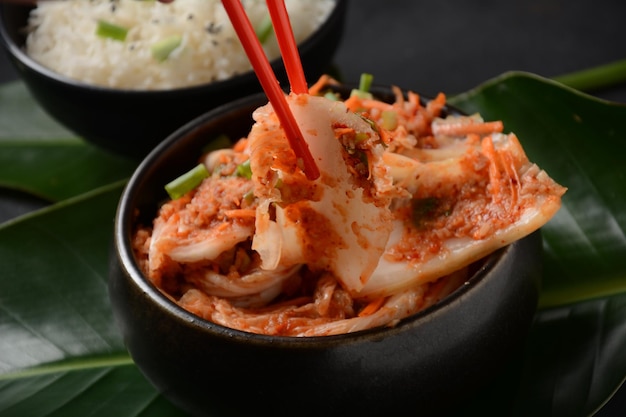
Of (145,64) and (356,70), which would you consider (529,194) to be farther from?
(356,70)

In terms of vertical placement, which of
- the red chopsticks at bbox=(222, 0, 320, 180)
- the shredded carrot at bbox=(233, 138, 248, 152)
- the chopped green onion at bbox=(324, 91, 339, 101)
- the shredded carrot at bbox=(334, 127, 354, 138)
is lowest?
the shredded carrot at bbox=(233, 138, 248, 152)

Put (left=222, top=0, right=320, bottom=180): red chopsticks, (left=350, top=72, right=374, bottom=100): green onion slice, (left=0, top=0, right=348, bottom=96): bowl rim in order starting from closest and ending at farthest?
(left=222, top=0, right=320, bottom=180): red chopsticks
(left=350, top=72, right=374, bottom=100): green onion slice
(left=0, top=0, right=348, bottom=96): bowl rim

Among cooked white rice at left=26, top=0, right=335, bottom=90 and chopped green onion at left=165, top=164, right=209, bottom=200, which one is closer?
chopped green onion at left=165, top=164, right=209, bottom=200

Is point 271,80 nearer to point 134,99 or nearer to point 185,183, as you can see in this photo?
point 185,183

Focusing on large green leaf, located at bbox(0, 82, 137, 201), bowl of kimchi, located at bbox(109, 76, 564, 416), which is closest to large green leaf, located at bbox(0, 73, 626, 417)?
bowl of kimchi, located at bbox(109, 76, 564, 416)

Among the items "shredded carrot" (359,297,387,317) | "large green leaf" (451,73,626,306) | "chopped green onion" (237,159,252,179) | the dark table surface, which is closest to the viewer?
"shredded carrot" (359,297,387,317)

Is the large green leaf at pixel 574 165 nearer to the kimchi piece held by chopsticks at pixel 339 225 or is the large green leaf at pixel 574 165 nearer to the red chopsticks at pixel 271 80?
the kimchi piece held by chopsticks at pixel 339 225

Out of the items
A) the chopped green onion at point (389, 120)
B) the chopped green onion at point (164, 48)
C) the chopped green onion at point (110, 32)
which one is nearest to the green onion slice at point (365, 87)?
the chopped green onion at point (389, 120)

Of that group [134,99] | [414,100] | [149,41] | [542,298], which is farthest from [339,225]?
[149,41]

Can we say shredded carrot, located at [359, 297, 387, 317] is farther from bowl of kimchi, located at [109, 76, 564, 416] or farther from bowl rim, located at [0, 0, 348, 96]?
bowl rim, located at [0, 0, 348, 96]

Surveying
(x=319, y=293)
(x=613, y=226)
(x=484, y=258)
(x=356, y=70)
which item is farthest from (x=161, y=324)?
(x=356, y=70)
